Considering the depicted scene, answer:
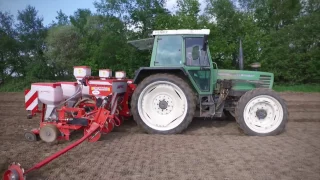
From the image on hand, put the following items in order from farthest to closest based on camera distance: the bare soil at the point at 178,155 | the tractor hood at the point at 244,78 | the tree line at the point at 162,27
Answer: the tree line at the point at 162,27 → the tractor hood at the point at 244,78 → the bare soil at the point at 178,155

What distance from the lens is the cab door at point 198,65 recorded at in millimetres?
5309

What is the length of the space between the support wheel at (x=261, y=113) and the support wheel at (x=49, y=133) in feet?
11.3

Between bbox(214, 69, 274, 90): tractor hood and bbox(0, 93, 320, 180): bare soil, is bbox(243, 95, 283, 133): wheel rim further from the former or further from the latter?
bbox(214, 69, 274, 90): tractor hood

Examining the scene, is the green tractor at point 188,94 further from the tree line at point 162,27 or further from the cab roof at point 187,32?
the tree line at point 162,27

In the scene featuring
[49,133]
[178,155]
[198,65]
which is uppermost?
[198,65]

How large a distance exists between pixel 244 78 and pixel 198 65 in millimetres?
1136

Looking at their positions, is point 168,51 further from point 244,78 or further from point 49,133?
point 49,133

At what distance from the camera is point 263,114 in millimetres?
5105

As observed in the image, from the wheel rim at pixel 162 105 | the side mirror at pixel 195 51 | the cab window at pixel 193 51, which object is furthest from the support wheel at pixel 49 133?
the side mirror at pixel 195 51

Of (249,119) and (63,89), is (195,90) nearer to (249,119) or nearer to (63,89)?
(249,119)

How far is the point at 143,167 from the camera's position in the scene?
352 cm

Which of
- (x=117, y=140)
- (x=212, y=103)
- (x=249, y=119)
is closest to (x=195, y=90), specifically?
(x=212, y=103)

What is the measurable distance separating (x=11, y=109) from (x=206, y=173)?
753 cm

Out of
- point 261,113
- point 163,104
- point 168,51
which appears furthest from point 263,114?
point 168,51
